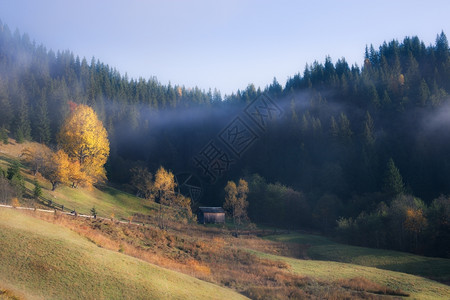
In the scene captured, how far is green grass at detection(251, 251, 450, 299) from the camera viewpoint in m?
27.7

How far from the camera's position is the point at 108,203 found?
67312mm

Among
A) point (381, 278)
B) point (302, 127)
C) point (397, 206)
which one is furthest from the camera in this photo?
point (302, 127)

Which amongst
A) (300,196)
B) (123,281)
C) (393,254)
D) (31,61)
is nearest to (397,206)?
(393,254)

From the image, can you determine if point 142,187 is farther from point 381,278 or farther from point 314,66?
point 314,66

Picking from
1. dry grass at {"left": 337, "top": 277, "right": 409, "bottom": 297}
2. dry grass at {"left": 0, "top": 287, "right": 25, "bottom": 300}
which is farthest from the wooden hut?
dry grass at {"left": 0, "top": 287, "right": 25, "bottom": 300}

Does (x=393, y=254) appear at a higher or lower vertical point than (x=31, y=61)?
lower

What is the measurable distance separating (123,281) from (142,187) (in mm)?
74113

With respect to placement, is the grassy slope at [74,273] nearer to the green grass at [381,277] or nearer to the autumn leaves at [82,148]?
the green grass at [381,277]

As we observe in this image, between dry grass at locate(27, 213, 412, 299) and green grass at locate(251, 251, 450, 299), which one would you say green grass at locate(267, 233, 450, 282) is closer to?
green grass at locate(251, 251, 450, 299)

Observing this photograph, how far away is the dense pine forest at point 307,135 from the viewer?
249 ft

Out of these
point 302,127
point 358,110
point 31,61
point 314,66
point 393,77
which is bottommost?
point 302,127

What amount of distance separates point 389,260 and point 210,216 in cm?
5026

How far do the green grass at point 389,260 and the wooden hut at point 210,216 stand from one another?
3309cm

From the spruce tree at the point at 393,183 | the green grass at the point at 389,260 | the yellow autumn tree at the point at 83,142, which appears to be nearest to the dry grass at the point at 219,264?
the green grass at the point at 389,260
